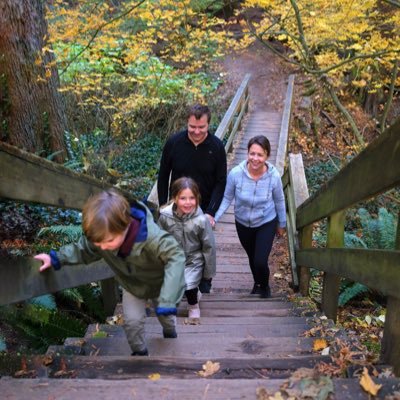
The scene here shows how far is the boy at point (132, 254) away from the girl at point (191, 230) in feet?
3.05

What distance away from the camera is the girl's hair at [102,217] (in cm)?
217

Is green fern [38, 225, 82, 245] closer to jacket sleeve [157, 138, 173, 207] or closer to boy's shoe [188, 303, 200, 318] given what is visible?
jacket sleeve [157, 138, 173, 207]

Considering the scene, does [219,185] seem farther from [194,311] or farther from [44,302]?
[44,302]

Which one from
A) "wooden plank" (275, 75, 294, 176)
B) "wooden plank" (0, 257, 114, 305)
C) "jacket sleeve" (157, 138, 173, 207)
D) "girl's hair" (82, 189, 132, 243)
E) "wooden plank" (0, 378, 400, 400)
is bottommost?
"wooden plank" (0, 378, 400, 400)

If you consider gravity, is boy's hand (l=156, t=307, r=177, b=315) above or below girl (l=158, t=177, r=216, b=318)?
below

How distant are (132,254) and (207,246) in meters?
1.39

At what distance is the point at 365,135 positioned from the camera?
52.2 feet

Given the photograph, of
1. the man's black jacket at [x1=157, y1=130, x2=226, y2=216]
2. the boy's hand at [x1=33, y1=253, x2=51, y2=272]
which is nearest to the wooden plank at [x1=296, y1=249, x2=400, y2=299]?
the man's black jacket at [x1=157, y1=130, x2=226, y2=216]

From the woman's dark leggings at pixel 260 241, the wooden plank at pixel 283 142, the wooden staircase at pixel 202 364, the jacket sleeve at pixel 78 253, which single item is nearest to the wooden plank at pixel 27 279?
the jacket sleeve at pixel 78 253

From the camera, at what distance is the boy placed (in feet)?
7.22

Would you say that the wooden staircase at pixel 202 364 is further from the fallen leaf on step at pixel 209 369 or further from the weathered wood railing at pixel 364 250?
the weathered wood railing at pixel 364 250

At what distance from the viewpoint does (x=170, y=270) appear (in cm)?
250

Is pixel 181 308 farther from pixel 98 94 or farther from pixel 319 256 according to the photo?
pixel 98 94

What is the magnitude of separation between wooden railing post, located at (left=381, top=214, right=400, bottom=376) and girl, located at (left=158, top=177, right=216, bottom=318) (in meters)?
1.79
